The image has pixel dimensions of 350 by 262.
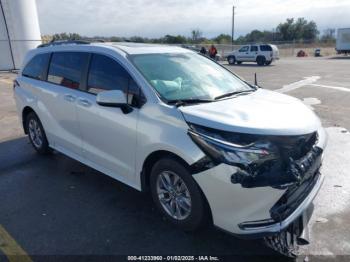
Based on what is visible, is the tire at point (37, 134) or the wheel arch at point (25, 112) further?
the wheel arch at point (25, 112)

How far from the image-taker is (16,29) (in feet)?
67.8

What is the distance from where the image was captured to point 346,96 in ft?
35.5

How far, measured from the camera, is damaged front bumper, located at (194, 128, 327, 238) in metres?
2.78

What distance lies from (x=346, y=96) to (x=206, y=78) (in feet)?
27.6

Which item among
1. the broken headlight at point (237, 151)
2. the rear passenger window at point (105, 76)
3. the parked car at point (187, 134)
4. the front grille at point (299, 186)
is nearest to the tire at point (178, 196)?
the parked car at point (187, 134)

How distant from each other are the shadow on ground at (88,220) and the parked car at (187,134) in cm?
25

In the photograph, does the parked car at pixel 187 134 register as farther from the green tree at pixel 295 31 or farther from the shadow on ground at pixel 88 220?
the green tree at pixel 295 31

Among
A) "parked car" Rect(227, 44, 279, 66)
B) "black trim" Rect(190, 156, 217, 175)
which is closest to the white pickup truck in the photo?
"parked car" Rect(227, 44, 279, 66)

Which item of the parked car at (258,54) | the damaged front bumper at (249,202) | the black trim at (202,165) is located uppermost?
the black trim at (202,165)

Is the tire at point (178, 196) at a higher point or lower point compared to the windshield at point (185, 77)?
lower

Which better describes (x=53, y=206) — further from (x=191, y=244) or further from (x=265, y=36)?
(x=265, y=36)

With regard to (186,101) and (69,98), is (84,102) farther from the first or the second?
(186,101)

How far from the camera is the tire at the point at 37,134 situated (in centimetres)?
546

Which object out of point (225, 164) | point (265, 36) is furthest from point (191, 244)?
point (265, 36)
